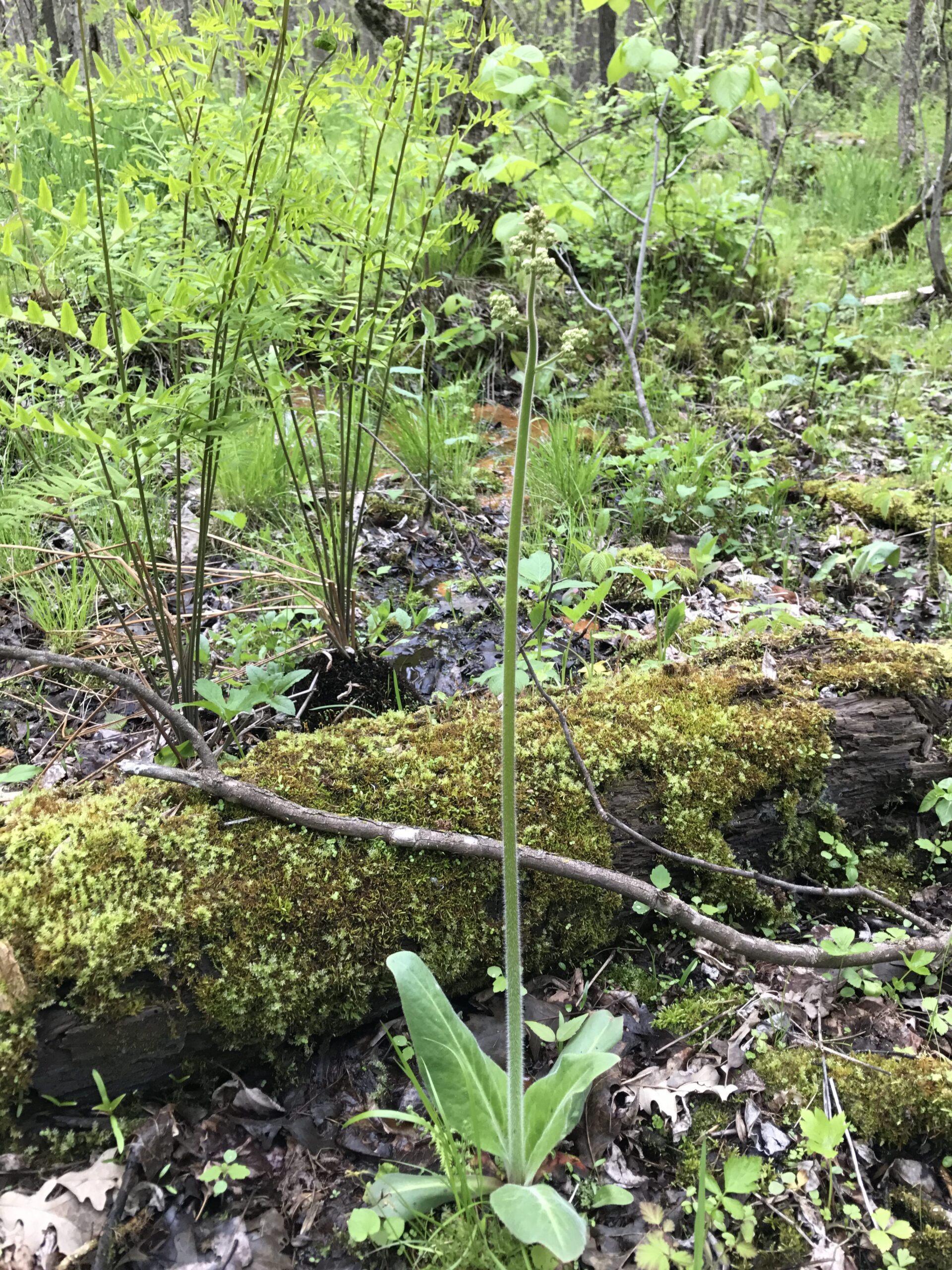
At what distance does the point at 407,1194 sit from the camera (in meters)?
1.30

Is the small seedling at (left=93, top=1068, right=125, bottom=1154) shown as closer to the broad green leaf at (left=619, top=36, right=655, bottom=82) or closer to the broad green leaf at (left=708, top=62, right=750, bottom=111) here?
the broad green leaf at (left=619, top=36, right=655, bottom=82)

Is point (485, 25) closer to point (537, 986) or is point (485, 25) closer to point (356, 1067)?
point (537, 986)

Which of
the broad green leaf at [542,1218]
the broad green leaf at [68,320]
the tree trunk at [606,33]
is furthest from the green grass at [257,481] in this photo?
the tree trunk at [606,33]

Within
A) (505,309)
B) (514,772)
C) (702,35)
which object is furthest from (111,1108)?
(702,35)

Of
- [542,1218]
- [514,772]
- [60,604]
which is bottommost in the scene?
[542,1218]

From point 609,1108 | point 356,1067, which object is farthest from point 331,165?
point 609,1108

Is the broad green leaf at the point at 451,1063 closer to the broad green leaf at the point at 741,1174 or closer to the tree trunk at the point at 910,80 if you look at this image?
the broad green leaf at the point at 741,1174

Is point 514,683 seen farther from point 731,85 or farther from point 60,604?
point 60,604

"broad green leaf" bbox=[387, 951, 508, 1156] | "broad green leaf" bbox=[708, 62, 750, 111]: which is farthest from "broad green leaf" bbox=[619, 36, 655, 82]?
"broad green leaf" bbox=[387, 951, 508, 1156]

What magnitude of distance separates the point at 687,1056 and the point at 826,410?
4.13 m

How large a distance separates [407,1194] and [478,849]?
2.09 feet

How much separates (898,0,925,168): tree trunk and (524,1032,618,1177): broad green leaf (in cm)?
891

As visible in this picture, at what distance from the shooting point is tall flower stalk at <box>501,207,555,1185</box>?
995 mm

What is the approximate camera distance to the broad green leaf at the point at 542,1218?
1.11 meters
